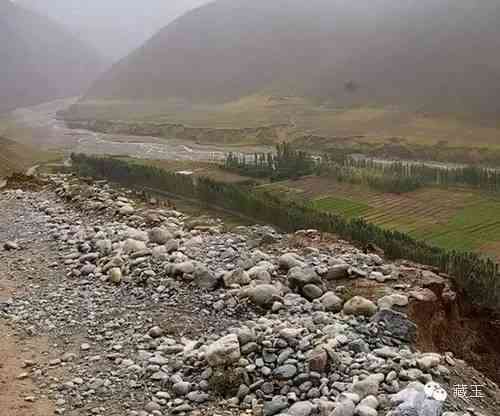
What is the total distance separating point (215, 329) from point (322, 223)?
35937 mm

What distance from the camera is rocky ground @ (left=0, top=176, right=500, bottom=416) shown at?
840 cm

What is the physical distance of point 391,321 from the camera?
10.0 meters

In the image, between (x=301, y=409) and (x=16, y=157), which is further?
(x=16, y=157)

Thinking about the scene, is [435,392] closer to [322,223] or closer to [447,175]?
[322,223]

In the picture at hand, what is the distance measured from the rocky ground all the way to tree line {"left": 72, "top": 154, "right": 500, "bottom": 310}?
660cm

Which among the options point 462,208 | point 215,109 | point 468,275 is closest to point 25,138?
point 215,109

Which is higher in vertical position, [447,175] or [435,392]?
[435,392]

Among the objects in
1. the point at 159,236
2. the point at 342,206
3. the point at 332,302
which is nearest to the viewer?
the point at 332,302

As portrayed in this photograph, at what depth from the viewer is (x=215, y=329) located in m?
10.5

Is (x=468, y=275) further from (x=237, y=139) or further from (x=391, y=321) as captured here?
(x=237, y=139)

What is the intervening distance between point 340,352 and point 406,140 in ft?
374

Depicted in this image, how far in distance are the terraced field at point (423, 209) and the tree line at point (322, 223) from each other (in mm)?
9527
